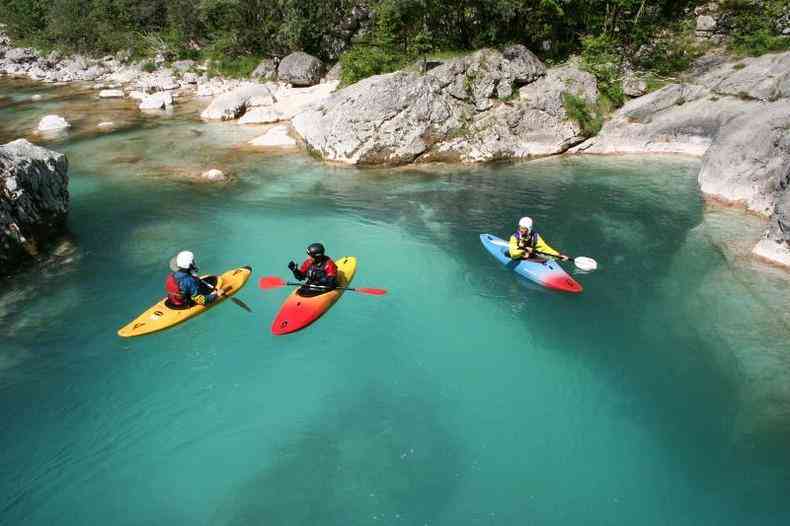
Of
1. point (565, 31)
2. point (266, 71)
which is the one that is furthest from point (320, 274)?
point (266, 71)

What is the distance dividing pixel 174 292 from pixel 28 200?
578 cm

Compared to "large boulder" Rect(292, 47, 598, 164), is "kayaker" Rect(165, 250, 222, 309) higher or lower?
lower

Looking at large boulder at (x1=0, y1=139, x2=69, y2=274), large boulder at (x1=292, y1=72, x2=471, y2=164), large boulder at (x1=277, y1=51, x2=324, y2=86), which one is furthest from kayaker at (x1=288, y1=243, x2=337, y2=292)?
large boulder at (x1=277, y1=51, x2=324, y2=86)

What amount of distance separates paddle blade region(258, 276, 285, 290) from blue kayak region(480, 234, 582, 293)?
4.95 m

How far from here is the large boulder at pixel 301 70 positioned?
28.3m

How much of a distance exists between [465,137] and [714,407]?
42.6 feet

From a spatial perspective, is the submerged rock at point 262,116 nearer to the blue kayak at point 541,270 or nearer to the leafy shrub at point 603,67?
the leafy shrub at point 603,67

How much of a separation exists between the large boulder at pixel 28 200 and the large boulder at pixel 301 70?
59.1 feet

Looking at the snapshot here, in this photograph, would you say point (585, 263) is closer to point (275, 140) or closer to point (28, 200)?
point (28, 200)

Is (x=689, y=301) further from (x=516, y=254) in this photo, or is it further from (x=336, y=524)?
(x=336, y=524)

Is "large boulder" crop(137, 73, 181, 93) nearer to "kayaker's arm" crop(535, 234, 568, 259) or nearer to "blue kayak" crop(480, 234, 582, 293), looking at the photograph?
"blue kayak" crop(480, 234, 582, 293)

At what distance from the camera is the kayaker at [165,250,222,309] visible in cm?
851

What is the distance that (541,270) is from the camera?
9.98 metres

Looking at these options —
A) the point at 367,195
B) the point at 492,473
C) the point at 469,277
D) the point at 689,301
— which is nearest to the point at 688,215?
the point at 689,301
